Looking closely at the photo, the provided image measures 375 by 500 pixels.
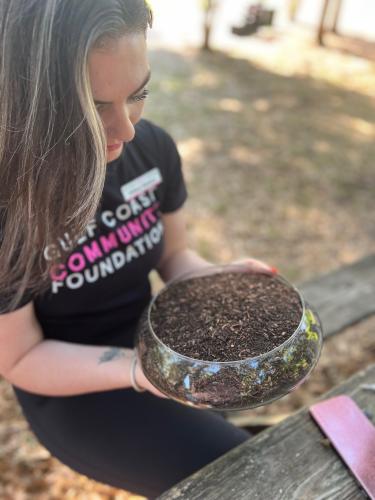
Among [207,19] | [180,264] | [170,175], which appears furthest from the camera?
[207,19]

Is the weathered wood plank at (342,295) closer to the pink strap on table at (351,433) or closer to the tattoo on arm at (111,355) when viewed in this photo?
the pink strap on table at (351,433)

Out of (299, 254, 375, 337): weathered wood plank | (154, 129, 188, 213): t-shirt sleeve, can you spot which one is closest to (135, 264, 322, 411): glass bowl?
(154, 129, 188, 213): t-shirt sleeve

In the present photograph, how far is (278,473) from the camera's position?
82 centimetres

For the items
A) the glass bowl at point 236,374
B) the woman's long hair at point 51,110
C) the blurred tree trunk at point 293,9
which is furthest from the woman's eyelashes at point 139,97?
the blurred tree trunk at point 293,9

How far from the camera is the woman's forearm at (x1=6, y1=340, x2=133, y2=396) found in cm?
97

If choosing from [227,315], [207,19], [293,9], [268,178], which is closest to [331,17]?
[293,9]

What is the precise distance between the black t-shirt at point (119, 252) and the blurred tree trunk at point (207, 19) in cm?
521

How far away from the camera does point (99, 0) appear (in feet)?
2.18

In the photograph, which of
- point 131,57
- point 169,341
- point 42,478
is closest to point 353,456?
point 169,341

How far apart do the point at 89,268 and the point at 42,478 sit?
91 centimetres

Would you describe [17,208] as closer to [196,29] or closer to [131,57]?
[131,57]

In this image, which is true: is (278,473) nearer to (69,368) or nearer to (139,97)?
(69,368)

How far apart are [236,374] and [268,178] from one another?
Answer: 2795mm

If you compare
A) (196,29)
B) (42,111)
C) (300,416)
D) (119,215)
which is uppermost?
(42,111)
